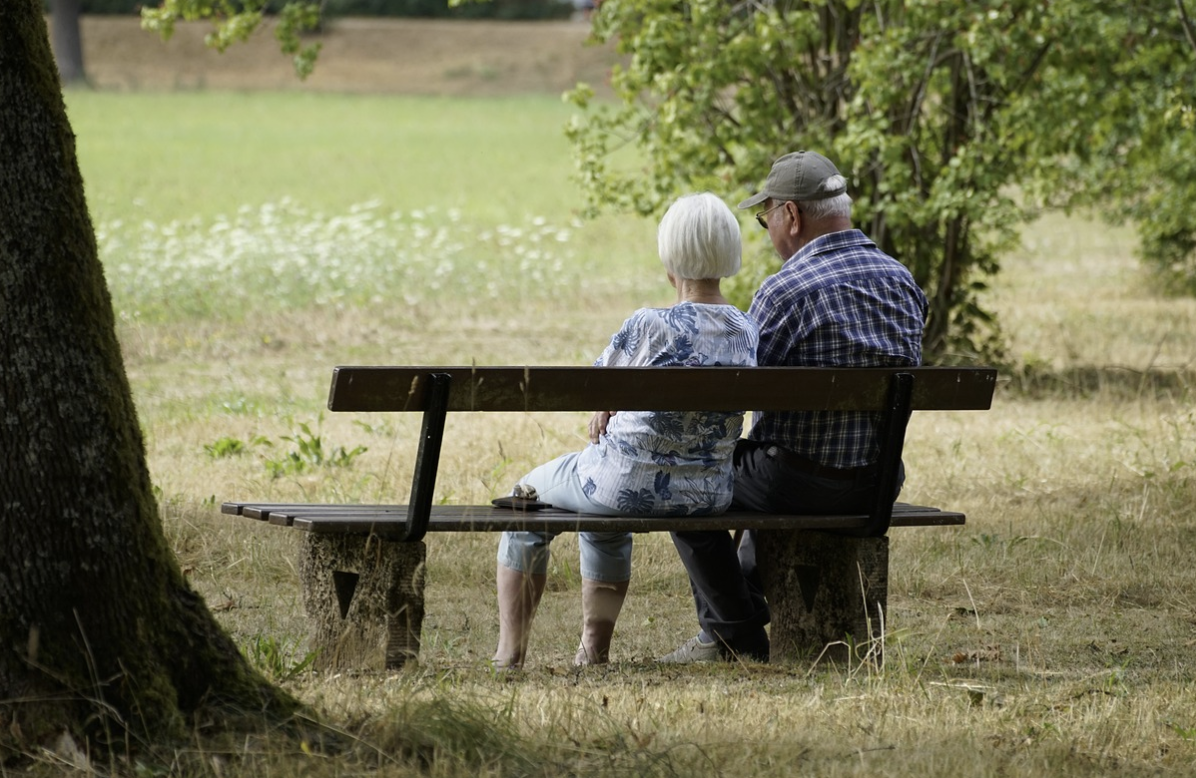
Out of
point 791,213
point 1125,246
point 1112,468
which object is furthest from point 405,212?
point 791,213

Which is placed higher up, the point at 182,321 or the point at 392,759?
the point at 392,759

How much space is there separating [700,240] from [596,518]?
91cm

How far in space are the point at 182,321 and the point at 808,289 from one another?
1208 centimetres

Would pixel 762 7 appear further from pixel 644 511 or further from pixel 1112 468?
pixel 644 511

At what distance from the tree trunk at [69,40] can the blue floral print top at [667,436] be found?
5228 centimetres

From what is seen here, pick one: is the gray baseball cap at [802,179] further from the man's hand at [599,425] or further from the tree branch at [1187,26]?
the tree branch at [1187,26]

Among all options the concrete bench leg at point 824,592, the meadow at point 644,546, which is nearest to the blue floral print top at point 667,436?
the concrete bench leg at point 824,592

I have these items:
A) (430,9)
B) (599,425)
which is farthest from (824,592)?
(430,9)

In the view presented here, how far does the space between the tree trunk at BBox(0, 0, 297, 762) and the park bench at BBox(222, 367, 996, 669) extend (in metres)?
0.80

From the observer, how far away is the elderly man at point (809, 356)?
17.0ft

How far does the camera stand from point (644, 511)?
4.93m

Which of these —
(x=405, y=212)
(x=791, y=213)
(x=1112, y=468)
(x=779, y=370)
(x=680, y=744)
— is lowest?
(x=405, y=212)

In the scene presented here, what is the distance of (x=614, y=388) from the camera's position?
461 cm

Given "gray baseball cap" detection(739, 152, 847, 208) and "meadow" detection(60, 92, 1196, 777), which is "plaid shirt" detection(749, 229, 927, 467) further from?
"meadow" detection(60, 92, 1196, 777)
